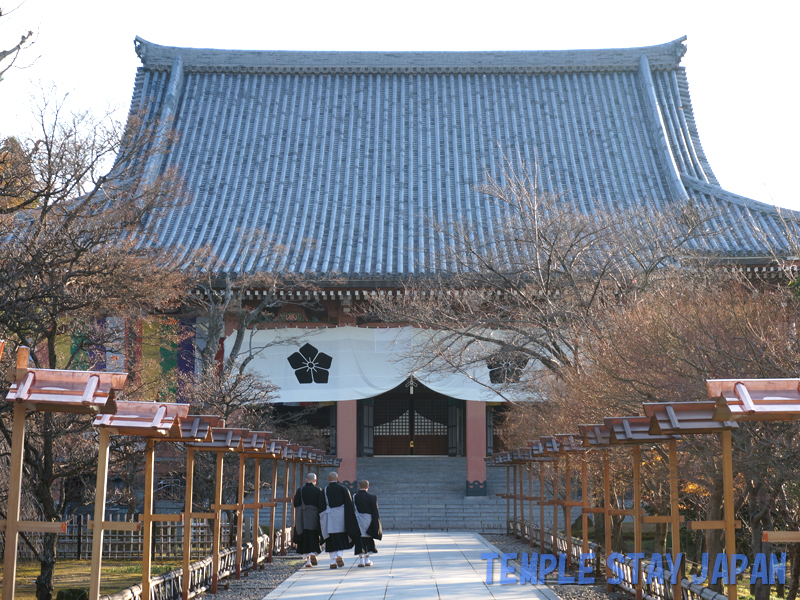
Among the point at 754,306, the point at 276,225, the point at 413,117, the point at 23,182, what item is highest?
the point at 413,117

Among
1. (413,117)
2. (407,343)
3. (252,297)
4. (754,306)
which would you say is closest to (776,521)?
(754,306)

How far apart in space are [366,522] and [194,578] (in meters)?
3.37

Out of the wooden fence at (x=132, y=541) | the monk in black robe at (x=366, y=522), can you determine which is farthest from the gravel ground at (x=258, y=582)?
the wooden fence at (x=132, y=541)

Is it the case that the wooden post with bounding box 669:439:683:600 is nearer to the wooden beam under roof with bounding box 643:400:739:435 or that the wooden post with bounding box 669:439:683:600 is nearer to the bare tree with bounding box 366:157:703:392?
the wooden beam under roof with bounding box 643:400:739:435

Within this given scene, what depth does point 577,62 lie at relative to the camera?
2697 centimetres

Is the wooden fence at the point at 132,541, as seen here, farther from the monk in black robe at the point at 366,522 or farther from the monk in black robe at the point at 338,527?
the monk in black robe at the point at 366,522

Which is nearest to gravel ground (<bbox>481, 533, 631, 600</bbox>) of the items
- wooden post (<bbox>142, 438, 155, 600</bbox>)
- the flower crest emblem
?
wooden post (<bbox>142, 438, 155, 600</bbox>)

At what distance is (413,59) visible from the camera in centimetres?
2714

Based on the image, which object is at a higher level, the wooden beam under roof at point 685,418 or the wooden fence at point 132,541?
the wooden beam under roof at point 685,418

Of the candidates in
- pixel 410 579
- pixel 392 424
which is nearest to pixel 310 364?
pixel 392 424

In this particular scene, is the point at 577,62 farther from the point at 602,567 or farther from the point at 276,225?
the point at 602,567

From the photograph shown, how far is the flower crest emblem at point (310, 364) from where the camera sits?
67.2ft

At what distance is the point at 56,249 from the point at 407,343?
1265 centimetres

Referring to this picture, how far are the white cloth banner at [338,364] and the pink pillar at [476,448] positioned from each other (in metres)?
0.47
